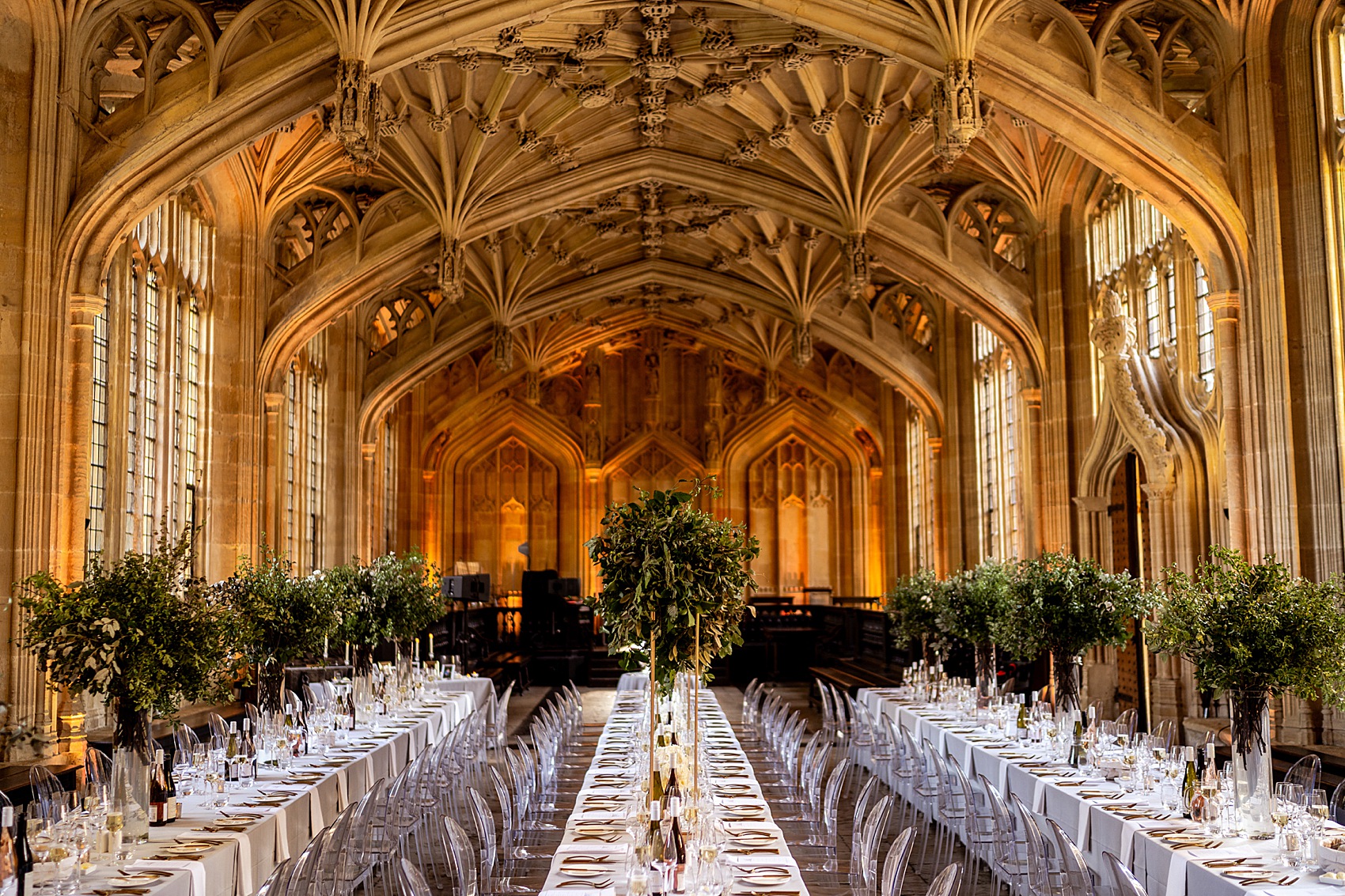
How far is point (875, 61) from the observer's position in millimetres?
13164

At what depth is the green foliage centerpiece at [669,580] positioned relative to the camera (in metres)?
5.48

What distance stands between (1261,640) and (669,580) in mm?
2888

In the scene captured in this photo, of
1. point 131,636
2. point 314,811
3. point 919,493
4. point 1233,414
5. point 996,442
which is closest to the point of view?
point 131,636

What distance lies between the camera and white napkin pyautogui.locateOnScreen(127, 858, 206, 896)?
16.1ft

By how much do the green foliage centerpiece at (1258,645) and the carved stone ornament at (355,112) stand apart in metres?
7.64

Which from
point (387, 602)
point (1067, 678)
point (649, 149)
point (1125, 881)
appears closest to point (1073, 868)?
point (1125, 881)

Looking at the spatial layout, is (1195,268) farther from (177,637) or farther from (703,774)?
(177,637)

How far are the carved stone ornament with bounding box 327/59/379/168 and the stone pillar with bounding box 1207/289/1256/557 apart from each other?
7395mm

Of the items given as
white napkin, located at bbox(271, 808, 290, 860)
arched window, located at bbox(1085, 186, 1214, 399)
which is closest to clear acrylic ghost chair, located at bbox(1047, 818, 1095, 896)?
white napkin, located at bbox(271, 808, 290, 860)

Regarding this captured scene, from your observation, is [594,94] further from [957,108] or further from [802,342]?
[802,342]

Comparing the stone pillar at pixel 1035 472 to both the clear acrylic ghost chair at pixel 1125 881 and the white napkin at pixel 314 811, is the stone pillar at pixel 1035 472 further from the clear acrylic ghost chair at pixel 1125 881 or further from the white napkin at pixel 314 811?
the clear acrylic ghost chair at pixel 1125 881

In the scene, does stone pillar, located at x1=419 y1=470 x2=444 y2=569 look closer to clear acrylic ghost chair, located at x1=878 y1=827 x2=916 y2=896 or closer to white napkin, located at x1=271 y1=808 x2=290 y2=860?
white napkin, located at x1=271 y1=808 x2=290 y2=860

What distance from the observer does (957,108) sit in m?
10.5

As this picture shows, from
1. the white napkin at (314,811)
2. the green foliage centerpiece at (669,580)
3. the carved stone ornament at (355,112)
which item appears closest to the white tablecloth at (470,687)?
the carved stone ornament at (355,112)
